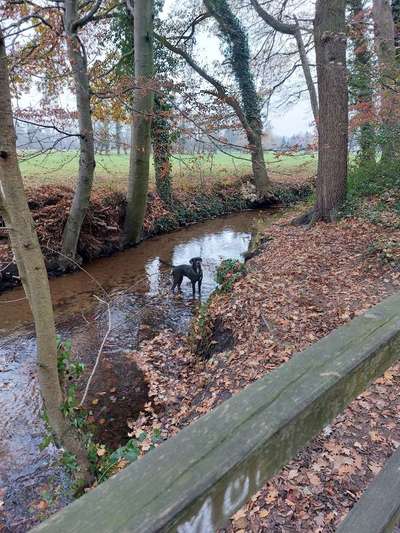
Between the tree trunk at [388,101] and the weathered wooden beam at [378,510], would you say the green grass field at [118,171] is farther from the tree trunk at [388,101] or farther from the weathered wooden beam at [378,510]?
the weathered wooden beam at [378,510]

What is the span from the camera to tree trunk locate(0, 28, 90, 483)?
2.53m

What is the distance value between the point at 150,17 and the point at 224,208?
29.2ft

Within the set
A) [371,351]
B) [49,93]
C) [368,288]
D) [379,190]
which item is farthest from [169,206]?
[371,351]

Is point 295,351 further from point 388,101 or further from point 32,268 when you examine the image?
point 388,101

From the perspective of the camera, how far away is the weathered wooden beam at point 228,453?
67 cm

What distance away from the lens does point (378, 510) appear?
49.4 inches

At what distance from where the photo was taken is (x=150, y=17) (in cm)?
995

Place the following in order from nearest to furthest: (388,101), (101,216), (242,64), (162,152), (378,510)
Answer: (378,510)
(388,101)
(101,216)
(162,152)
(242,64)

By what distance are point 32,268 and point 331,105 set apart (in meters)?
8.70

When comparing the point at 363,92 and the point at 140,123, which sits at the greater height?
the point at 363,92

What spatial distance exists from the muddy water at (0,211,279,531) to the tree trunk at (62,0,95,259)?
4.00 feet

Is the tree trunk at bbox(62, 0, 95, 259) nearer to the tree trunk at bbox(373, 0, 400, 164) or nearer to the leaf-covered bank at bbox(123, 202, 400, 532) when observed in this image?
the leaf-covered bank at bbox(123, 202, 400, 532)

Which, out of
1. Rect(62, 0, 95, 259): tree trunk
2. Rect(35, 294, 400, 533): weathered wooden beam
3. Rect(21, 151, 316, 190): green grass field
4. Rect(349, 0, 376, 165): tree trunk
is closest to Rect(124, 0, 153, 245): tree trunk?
Rect(21, 151, 316, 190): green grass field

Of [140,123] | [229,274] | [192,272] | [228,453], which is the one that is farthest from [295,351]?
[140,123]
